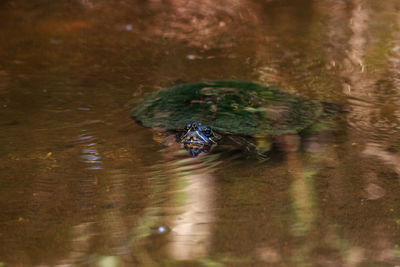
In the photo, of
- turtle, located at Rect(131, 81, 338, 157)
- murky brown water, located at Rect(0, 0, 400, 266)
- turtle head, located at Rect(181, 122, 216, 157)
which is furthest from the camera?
turtle, located at Rect(131, 81, 338, 157)

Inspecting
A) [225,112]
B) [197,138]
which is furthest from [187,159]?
[225,112]

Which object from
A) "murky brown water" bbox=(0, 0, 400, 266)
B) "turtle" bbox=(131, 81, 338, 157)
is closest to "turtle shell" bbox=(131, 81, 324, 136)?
"turtle" bbox=(131, 81, 338, 157)

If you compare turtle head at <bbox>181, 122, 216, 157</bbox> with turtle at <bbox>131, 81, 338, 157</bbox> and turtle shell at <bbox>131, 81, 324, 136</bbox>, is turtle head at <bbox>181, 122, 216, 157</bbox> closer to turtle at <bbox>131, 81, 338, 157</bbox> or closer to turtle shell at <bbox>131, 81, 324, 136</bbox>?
turtle at <bbox>131, 81, 338, 157</bbox>

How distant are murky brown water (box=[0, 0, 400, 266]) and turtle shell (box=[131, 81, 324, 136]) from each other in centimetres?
14

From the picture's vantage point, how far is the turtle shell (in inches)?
130

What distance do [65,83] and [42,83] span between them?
20cm

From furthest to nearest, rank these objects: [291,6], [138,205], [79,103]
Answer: [291,6] → [79,103] → [138,205]

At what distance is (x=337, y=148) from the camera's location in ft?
10.2

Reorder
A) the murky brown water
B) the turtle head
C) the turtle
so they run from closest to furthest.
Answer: the murky brown water → the turtle head → the turtle

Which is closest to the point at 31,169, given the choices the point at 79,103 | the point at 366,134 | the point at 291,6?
the point at 79,103

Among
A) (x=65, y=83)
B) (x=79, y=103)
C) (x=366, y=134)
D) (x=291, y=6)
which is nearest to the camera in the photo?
(x=366, y=134)

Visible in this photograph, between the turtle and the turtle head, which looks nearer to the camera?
the turtle head

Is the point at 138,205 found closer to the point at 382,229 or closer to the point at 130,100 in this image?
the point at 382,229

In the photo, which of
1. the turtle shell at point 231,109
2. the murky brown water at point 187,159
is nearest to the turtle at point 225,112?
the turtle shell at point 231,109
